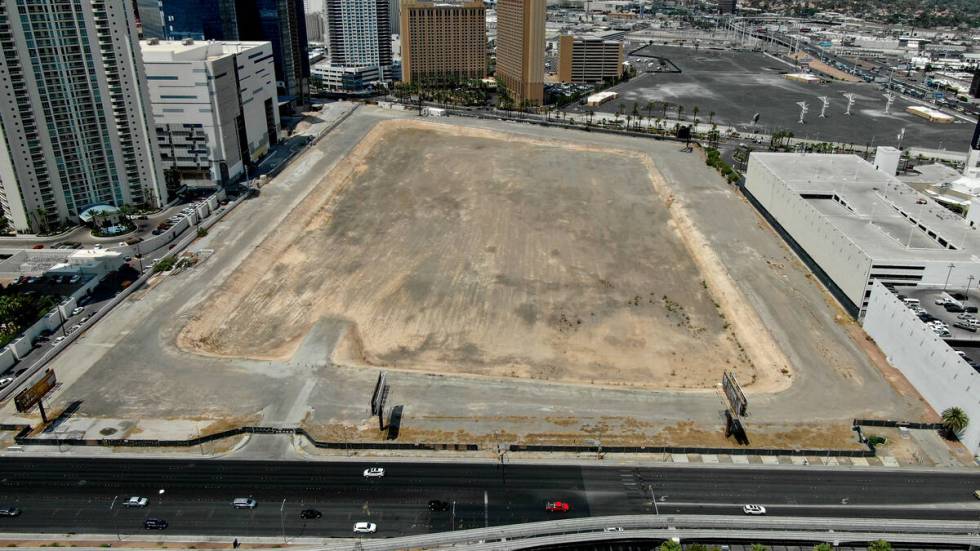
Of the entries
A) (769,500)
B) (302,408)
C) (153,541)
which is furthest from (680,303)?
(153,541)

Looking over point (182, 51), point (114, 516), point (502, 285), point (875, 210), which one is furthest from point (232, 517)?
point (182, 51)

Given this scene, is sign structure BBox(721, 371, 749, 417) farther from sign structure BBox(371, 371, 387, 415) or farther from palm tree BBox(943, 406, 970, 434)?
sign structure BBox(371, 371, 387, 415)

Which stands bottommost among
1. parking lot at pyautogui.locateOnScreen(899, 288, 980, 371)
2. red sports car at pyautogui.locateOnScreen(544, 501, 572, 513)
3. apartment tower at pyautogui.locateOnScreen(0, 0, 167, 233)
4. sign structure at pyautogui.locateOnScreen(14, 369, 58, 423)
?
red sports car at pyautogui.locateOnScreen(544, 501, 572, 513)

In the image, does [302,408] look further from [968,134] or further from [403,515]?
[968,134]

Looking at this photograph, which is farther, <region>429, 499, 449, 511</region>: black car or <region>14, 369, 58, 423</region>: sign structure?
<region>14, 369, 58, 423</region>: sign structure

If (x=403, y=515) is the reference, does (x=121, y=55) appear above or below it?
above

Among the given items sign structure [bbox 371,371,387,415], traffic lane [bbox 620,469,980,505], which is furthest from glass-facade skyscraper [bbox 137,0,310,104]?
traffic lane [bbox 620,469,980,505]

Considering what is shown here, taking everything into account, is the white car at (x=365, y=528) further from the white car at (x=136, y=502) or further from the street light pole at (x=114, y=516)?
the street light pole at (x=114, y=516)

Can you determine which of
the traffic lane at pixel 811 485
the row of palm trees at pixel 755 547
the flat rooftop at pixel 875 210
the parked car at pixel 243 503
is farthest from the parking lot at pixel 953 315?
the parked car at pixel 243 503
